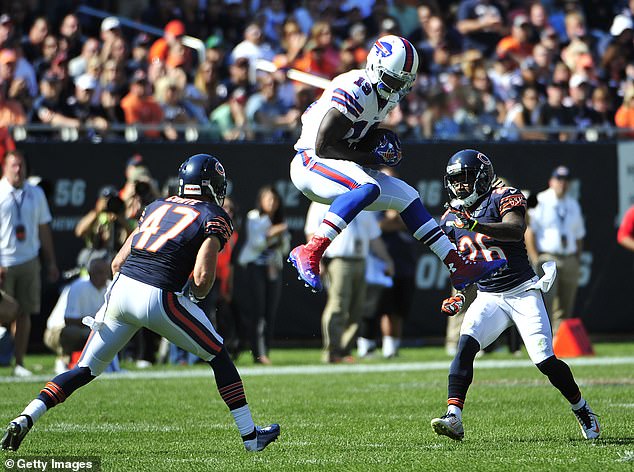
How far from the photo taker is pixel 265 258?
14.3 m

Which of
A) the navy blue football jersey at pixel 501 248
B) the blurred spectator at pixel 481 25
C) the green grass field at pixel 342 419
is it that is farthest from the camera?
the blurred spectator at pixel 481 25

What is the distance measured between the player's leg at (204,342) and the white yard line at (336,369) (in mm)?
5045

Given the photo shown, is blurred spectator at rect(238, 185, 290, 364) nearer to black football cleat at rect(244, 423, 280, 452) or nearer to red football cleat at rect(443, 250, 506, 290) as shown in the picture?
red football cleat at rect(443, 250, 506, 290)

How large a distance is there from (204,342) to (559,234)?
893 centimetres

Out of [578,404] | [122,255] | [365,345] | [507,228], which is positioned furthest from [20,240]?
[578,404]

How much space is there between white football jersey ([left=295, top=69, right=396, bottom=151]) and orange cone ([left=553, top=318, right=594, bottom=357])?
7.16 m

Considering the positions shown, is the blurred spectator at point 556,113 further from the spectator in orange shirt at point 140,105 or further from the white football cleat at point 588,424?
the white football cleat at point 588,424

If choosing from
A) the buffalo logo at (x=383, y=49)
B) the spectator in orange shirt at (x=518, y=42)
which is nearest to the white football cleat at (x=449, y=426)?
the buffalo logo at (x=383, y=49)

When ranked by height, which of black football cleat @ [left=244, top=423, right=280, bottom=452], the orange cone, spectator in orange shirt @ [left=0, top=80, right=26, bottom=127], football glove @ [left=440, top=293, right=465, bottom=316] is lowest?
the orange cone

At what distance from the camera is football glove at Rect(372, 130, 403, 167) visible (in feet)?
26.2

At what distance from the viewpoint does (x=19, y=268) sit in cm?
1323

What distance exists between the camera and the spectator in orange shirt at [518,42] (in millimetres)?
18547

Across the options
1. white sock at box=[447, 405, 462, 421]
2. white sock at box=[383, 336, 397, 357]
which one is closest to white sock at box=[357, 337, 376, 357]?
white sock at box=[383, 336, 397, 357]

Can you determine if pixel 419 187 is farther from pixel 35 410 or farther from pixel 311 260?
pixel 35 410
